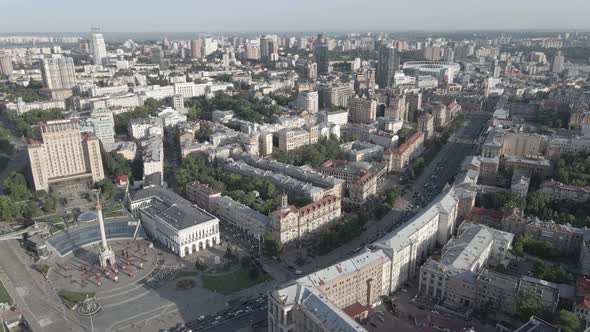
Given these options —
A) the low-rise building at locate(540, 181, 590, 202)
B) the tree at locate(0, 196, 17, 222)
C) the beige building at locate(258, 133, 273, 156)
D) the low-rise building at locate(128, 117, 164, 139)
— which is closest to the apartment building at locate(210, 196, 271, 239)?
the beige building at locate(258, 133, 273, 156)

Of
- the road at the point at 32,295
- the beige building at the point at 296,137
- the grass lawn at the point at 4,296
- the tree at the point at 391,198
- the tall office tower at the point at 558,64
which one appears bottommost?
the road at the point at 32,295

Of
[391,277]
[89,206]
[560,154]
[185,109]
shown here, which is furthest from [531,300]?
[185,109]

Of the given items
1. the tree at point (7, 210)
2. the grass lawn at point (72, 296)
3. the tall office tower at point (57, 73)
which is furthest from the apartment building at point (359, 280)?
the tall office tower at point (57, 73)

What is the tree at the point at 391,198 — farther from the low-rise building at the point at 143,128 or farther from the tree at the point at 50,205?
the low-rise building at the point at 143,128

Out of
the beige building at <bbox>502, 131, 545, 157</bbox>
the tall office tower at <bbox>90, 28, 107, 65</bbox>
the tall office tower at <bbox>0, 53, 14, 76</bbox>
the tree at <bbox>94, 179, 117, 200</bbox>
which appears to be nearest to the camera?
the tree at <bbox>94, 179, 117, 200</bbox>

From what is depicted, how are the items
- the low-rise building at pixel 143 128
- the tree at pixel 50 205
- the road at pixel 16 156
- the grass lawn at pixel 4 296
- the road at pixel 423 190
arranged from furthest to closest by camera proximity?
the low-rise building at pixel 143 128 → the road at pixel 16 156 → the tree at pixel 50 205 → the road at pixel 423 190 → the grass lawn at pixel 4 296

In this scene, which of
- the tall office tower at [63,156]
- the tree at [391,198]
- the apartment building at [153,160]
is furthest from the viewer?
the apartment building at [153,160]

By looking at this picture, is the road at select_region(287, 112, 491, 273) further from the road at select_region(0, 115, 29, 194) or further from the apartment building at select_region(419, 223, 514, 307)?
the road at select_region(0, 115, 29, 194)
